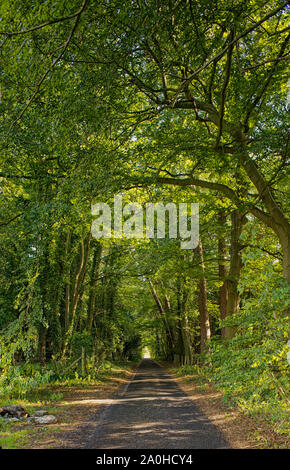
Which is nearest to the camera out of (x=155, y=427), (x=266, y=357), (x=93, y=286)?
(x=266, y=357)

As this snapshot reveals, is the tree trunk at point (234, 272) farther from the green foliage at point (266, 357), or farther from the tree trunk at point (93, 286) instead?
the tree trunk at point (93, 286)

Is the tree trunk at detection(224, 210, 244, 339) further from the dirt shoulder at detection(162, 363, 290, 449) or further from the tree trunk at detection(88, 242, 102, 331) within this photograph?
the tree trunk at detection(88, 242, 102, 331)

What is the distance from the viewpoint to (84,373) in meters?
15.0

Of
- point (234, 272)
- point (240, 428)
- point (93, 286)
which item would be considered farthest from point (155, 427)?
point (93, 286)

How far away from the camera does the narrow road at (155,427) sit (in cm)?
552

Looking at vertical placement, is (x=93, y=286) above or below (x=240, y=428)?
above

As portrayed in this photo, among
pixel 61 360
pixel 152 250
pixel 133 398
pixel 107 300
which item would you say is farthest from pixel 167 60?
pixel 107 300

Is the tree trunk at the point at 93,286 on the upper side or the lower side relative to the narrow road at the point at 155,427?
upper

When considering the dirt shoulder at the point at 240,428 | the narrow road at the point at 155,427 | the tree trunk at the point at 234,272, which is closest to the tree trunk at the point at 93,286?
the tree trunk at the point at 234,272

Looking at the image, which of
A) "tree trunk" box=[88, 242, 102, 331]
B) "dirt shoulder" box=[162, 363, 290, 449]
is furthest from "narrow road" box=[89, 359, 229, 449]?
"tree trunk" box=[88, 242, 102, 331]

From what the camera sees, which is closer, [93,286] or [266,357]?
[266,357]

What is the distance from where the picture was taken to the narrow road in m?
5.52

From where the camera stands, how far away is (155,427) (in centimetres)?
668

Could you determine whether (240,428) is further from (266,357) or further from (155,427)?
(266,357)
